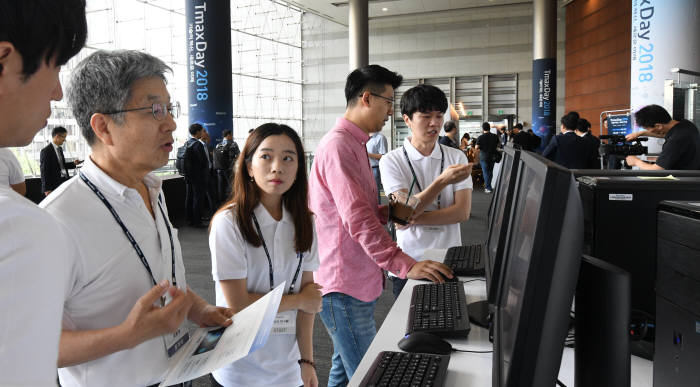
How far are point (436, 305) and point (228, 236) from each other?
681 millimetres

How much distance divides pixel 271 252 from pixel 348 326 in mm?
464

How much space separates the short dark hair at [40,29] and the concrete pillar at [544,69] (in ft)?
43.7

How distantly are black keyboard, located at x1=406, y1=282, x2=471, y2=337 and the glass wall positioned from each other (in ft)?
25.6


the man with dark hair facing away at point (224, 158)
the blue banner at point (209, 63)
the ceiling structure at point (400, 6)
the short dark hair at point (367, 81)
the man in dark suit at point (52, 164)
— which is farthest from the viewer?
the ceiling structure at point (400, 6)

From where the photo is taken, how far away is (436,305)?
1603 millimetres

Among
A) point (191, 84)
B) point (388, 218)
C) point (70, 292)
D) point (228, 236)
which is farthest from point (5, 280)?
point (191, 84)

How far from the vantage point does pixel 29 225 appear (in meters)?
0.50

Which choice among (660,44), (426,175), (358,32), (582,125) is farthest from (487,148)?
(426,175)

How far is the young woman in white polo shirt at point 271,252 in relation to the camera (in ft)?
4.82

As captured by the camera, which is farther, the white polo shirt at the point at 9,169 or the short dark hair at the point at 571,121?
the short dark hair at the point at 571,121

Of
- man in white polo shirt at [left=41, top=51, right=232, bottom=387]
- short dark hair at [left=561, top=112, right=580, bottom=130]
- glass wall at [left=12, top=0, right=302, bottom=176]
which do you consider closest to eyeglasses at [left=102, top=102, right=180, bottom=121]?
man in white polo shirt at [left=41, top=51, right=232, bottom=387]

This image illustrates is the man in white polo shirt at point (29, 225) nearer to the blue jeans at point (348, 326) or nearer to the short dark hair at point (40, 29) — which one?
the short dark hair at point (40, 29)

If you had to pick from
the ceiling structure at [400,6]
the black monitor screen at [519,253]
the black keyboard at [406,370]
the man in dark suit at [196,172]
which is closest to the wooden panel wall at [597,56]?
the ceiling structure at [400,6]

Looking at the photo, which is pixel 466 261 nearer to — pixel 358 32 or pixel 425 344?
pixel 425 344
